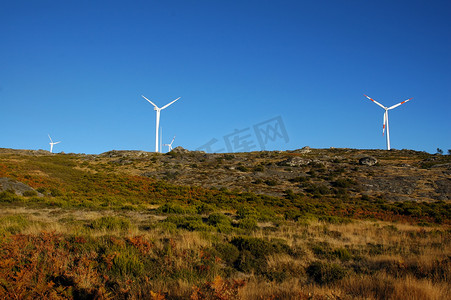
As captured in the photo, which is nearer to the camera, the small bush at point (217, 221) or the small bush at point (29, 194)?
the small bush at point (217, 221)

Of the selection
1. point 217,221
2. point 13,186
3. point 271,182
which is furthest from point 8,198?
point 271,182

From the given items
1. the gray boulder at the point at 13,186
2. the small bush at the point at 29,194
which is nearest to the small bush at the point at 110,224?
the small bush at the point at 29,194

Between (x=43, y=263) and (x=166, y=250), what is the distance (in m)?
3.40

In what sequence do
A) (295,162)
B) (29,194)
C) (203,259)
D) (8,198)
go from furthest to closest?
(295,162) < (29,194) < (8,198) < (203,259)

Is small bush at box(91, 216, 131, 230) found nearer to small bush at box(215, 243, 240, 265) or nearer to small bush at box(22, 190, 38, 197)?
small bush at box(215, 243, 240, 265)

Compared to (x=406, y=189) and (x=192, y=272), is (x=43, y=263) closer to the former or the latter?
(x=192, y=272)

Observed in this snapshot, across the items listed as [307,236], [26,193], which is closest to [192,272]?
[307,236]

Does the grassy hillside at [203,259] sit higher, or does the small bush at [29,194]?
the small bush at [29,194]

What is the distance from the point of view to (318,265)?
337 inches

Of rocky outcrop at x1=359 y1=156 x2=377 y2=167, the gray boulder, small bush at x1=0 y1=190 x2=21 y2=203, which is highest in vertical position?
rocky outcrop at x1=359 y1=156 x2=377 y2=167

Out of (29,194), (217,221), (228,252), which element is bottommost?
(228,252)

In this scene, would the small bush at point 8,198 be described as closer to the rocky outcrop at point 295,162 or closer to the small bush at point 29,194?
the small bush at point 29,194

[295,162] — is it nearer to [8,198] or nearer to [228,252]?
[8,198]

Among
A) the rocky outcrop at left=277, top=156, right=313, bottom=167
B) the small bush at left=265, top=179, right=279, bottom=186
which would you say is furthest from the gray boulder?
the rocky outcrop at left=277, top=156, right=313, bottom=167
